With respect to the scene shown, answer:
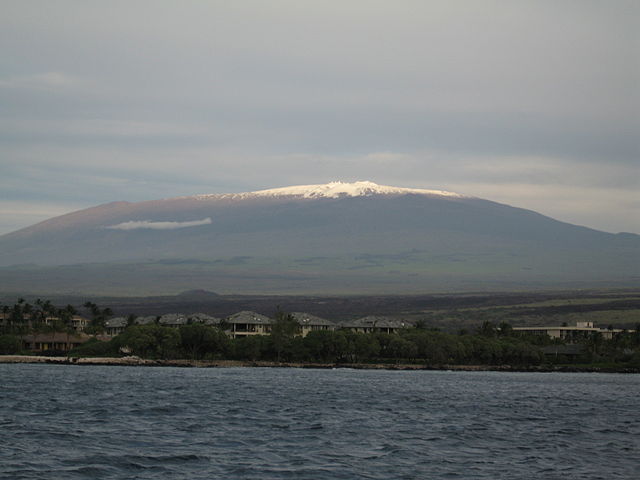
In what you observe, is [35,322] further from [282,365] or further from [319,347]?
[319,347]

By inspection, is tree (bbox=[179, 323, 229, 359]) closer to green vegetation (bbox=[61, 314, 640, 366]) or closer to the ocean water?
green vegetation (bbox=[61, 314, 640, 366])

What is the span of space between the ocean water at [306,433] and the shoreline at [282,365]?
54675mm

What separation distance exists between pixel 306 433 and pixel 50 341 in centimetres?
12924

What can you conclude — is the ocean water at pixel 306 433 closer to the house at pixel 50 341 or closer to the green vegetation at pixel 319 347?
the green vegetation at pixel 319 347

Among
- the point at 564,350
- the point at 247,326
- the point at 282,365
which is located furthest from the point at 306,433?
the point at 247,326

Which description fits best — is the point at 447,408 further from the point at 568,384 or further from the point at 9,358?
the point at 9,358

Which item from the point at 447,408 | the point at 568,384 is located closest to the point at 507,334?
the point at 568,384

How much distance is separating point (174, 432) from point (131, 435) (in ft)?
8.53

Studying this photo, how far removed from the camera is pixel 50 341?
6772 inches

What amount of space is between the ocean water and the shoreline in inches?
2153

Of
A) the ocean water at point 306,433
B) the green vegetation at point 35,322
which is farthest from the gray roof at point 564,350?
the ocean water at point 306,433

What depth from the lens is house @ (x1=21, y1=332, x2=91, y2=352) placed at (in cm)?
17162

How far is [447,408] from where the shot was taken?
2721 inches

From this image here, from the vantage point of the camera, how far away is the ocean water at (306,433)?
3919 centimetres
